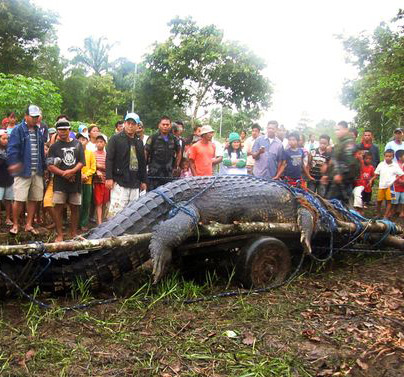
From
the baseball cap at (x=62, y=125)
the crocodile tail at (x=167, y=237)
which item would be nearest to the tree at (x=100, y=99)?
the baseball cap at (x=62, y=125)

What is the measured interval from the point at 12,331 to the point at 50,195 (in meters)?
3.46

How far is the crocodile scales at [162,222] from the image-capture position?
3254mm

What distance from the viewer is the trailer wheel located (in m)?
3.72

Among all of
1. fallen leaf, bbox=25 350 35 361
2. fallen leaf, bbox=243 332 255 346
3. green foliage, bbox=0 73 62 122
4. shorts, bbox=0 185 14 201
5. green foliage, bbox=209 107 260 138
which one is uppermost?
green foliage, bbox=209 107 260 138

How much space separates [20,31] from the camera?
19.1 metres

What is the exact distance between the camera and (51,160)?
5297 mm

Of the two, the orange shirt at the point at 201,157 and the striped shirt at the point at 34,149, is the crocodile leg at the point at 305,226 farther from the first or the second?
the striped shirt at the point at 34,149

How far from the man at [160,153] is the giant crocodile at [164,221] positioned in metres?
2.04

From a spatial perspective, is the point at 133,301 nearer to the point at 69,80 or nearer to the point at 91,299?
the point at 91,299

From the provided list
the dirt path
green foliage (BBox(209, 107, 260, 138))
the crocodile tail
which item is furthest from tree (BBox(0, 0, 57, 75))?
the dirt path

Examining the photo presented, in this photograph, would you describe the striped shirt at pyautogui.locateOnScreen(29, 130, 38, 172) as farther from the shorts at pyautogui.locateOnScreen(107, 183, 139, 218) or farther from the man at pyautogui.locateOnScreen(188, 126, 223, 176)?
the man at pyautogui.locateOnScreen(188, 126, 223, 176)

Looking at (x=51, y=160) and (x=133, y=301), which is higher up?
(x=51, y=160)

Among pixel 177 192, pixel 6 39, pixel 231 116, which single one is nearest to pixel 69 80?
pixel 6 39

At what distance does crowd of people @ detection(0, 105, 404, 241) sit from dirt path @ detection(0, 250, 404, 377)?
2030 mm
